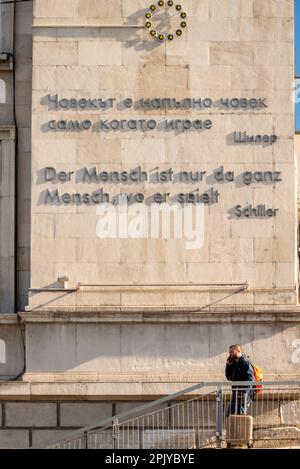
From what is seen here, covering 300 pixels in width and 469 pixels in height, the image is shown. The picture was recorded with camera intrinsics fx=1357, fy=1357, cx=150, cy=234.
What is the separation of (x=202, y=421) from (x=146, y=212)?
434 centimetres

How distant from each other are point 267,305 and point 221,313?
2.97 ft

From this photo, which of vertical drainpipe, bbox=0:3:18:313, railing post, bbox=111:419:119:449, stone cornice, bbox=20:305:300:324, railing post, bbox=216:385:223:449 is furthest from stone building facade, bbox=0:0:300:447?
railing post, bbox=216:385:223:449

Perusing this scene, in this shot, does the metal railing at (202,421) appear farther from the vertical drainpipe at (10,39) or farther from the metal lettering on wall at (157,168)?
the vertical drainpipe at (10,39)

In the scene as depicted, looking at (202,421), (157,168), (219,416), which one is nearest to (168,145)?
(157,168)

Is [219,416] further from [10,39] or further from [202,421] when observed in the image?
[10,39]

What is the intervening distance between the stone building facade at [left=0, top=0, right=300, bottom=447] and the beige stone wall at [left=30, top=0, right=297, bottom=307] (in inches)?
1.1

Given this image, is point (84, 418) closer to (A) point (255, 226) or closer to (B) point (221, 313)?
(B) point (221, 313)

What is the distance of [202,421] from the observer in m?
24.5

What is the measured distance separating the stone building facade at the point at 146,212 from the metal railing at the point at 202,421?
0.72 metres

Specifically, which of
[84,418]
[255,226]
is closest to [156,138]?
[255,226]

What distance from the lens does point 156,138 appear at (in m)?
26.5

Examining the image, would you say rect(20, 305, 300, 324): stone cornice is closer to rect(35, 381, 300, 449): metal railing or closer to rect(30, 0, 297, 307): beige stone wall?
rect(30, 0, 297, 307): beige stone wall

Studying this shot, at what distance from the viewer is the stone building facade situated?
26.0 meters

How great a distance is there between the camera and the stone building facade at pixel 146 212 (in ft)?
85.3
